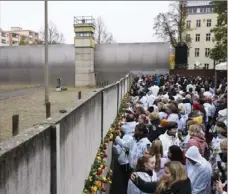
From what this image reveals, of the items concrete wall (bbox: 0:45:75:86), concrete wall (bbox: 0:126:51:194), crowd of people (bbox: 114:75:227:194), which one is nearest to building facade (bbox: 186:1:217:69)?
concrete wall (bbox: 0:45:75:86)

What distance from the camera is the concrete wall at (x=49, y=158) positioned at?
6.70ft

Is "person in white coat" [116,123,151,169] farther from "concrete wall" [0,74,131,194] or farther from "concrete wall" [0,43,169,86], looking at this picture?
"concrete wall" [0,43,169,86]

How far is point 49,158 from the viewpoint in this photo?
2902 mm

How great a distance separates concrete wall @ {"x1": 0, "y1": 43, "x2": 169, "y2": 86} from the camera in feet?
136

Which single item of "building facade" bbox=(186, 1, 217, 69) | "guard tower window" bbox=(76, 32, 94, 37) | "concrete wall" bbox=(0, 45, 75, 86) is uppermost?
"building facade" bbox=(186, 1, 217, 69)

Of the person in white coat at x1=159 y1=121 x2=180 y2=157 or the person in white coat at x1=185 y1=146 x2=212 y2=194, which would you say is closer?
the person in white coat at x1=185 y1=146 x2=212 y2=194

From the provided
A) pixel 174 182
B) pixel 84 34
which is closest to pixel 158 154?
pixel 174 182

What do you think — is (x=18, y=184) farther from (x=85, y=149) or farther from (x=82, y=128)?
(x=85, y=149)

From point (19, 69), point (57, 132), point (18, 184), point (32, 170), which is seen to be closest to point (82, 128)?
point (57, 132)

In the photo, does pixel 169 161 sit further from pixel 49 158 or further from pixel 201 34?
pixel 201 34

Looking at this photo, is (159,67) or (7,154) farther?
(159,67)

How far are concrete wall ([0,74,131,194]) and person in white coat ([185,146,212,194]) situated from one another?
1578 millimetres

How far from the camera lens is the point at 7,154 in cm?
196

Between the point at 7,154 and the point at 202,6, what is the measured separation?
100 metres
